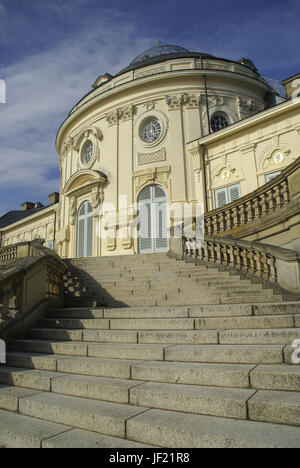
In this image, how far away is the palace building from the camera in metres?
15.9

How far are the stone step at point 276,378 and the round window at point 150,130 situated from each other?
54.6 feet

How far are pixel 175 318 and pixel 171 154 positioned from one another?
13.5 m

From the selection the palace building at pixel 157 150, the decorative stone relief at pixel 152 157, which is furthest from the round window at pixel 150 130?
the decorative stone relief at pixel 152 157

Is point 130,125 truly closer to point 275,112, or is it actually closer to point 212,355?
point 275,112

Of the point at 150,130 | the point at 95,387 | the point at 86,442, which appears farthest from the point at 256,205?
the point at 150,130

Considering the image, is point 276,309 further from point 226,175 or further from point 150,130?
point 150,130

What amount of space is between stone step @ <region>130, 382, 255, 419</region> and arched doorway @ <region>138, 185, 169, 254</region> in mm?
13734

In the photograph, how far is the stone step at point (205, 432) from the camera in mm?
2252

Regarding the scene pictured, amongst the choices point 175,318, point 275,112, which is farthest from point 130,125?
point 175,318

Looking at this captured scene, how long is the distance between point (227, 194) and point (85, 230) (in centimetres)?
865

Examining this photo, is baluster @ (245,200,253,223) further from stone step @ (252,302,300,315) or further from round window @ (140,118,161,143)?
round window @ (140,118,161,143)

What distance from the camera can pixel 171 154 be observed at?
57.4 feet

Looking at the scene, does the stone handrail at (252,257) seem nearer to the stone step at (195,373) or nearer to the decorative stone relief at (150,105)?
the stone step at (195,373)

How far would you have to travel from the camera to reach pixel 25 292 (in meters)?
5.85
